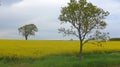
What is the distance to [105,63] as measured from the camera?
85.3 ft

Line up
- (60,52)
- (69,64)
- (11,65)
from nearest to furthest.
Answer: (69,64) < (11,65) < (60,52)

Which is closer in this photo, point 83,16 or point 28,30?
point 83,16

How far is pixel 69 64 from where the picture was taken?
23547 millimetres

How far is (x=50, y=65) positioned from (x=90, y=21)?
21.1 ft

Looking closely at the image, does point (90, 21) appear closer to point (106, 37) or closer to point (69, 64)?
point (106, 37)

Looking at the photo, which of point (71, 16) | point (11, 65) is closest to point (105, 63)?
point (71, 16)

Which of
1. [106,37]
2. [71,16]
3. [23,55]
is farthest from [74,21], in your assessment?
[23,55]

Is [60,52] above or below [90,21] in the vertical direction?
below

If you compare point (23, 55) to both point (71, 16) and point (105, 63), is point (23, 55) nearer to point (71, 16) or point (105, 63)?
point (71, 16)

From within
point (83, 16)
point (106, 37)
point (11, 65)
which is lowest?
point (11, 65)

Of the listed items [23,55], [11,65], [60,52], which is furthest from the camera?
[60,52]

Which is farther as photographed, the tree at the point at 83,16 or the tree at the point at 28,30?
the tree at the point at 28,30

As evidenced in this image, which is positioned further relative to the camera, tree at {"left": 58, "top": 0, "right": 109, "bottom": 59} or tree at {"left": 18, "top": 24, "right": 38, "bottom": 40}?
tree at {"left": 18, "top": 24, "right": 38, "bottom": 40}

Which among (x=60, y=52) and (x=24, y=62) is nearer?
(x=24, y=62)
